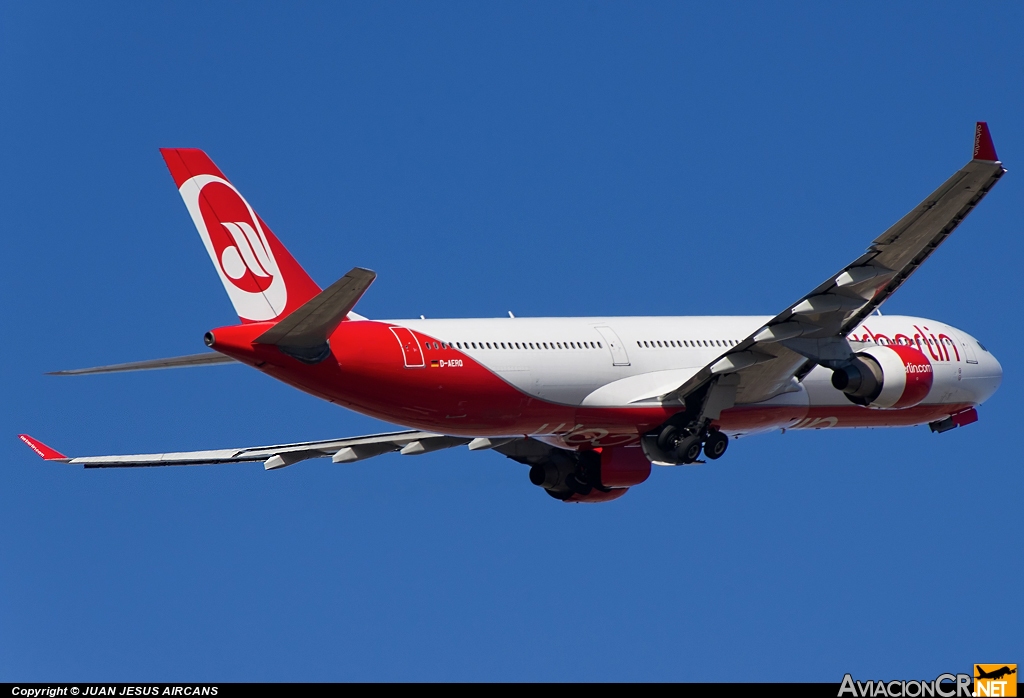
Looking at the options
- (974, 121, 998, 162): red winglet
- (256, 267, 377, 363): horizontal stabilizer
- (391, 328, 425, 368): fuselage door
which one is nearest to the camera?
(256, 267, 377, 363): horizontal stabilizer

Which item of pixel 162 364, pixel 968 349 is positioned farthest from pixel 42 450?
pixel 968 349

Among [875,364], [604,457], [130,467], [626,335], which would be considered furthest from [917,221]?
[130,467]

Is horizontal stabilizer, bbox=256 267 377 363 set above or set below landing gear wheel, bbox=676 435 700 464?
below

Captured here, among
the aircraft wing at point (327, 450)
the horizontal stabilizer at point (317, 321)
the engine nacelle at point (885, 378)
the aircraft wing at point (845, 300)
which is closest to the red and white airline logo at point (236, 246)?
the horizontal stabilizer at point (317, 321)

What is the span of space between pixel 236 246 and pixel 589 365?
27.2 ft

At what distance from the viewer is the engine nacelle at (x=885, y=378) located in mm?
31150

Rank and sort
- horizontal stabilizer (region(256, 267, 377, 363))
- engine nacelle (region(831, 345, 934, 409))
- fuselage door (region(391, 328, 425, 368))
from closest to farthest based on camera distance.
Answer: horizontal stabilizer (region(256, 267, 377, 363)), fuselage door (region(391, 328, 425, 368)), engine nacelle (region(831, 345, 934, 409))

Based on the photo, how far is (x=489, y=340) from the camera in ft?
95.9

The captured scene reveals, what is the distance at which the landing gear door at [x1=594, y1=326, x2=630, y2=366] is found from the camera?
31.2 metres

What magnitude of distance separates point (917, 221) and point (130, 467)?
1723cm

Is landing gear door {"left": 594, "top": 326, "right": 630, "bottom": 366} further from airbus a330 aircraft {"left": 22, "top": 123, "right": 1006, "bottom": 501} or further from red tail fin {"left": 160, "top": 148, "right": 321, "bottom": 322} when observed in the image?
red tail fin {"left": 160, "top": 148, "right": 321, "bottom": 322}

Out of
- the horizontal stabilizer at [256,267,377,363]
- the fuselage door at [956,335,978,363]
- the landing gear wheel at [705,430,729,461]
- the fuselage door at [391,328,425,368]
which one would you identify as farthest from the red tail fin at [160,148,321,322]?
the fuselage door at [956,335,978,363]

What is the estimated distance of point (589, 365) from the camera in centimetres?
3058

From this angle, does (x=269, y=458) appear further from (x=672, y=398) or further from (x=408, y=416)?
(x=672, y=398)
